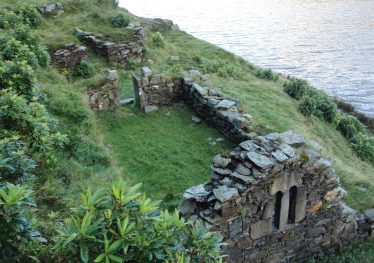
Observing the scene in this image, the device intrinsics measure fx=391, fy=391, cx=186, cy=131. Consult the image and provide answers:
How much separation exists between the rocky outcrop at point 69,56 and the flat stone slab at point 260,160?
1265cm

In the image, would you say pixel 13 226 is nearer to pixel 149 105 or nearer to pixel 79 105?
pixel 79 105

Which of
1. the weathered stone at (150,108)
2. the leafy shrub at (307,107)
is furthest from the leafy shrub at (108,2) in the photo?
the leafy shrub at (307,107)

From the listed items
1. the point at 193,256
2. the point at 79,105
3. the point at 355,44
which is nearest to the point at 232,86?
the point at 79,105

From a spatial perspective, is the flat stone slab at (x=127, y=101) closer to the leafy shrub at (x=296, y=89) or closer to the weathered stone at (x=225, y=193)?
the weathered stone at (x=225, y=193)

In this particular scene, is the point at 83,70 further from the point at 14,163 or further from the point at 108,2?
the point at 14,163

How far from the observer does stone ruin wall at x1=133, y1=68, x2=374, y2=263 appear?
339 inches

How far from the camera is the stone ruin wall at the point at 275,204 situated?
8.60 m

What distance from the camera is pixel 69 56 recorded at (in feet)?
61.8

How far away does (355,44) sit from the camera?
41344 millimetres

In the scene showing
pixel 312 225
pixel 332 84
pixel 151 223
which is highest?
pixel 151 223

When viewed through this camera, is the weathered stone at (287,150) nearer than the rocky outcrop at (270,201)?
No

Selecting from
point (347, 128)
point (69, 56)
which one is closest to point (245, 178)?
point (69, 56)

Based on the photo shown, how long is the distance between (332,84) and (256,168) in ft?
Answer: 88.6

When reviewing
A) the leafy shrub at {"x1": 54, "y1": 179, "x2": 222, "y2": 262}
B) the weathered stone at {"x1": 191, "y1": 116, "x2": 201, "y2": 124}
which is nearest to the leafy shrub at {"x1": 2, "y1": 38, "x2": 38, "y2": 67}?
the weathered stone at {"x1": 191, "y1": 116, "x2": 201, "y2": 124}
